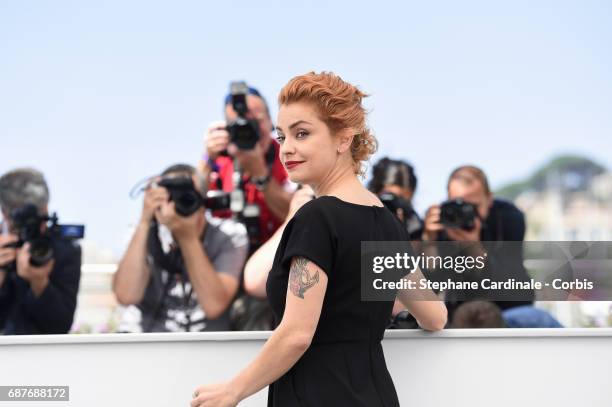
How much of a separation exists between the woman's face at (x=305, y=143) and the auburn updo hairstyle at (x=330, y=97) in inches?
0.5

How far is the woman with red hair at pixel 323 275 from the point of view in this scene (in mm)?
1092

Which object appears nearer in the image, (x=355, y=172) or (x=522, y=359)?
(x=355, y=172)

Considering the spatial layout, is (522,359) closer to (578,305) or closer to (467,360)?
(467,360)

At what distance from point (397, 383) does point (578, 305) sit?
605 mm

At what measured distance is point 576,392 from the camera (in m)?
1.46

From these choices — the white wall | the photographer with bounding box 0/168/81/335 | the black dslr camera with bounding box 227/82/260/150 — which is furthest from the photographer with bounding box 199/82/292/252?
the white wall

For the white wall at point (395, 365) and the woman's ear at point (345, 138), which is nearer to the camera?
the woman's ear at point (345, 138)

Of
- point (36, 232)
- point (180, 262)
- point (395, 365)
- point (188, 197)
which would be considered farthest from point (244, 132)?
point (395, 365)

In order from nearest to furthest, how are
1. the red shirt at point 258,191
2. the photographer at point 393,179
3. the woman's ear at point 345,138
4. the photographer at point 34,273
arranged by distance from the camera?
the woman's ear at point 345,138
the photographer at point 34,273
the red shirt at point 258,191
the photographer at point 393,179

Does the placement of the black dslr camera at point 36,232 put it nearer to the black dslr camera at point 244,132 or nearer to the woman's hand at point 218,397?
the black dslr camera at point 244,132

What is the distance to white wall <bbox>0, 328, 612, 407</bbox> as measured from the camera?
1.46 m

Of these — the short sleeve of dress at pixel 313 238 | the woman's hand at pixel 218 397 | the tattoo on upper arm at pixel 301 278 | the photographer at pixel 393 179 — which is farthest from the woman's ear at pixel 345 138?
the photographer at pixel 393 179

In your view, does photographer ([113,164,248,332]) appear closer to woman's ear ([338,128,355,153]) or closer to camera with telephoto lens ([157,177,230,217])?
camera with telephoto lens ([157,177,230,217])

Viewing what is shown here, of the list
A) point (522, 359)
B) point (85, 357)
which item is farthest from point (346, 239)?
point (85, 357)
